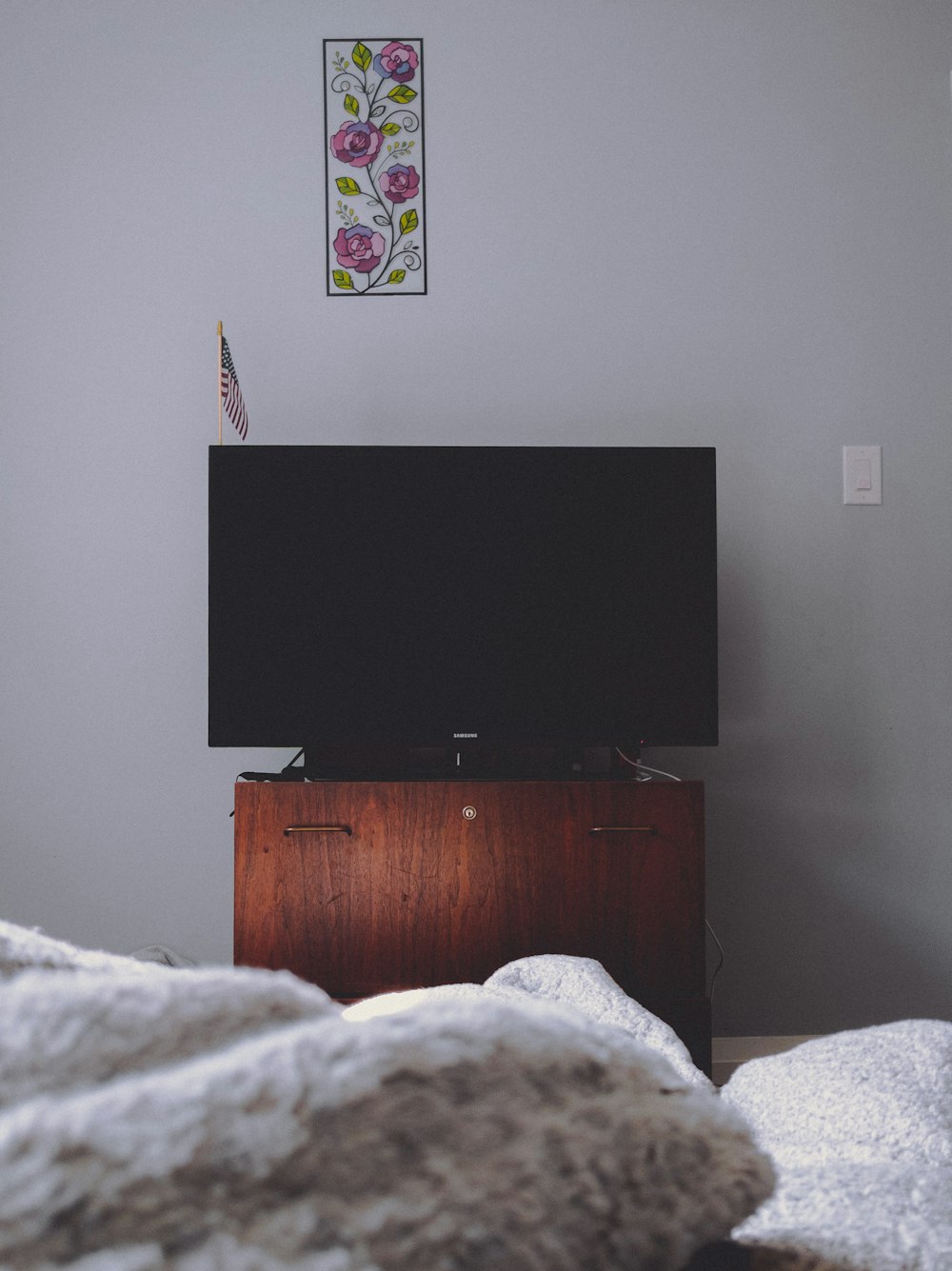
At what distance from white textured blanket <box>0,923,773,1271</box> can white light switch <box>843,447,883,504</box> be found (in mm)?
2265

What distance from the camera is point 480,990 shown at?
0.88 metres

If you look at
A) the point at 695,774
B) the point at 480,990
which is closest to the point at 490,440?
the point at 695,774

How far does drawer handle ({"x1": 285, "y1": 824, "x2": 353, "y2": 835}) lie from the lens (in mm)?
1789

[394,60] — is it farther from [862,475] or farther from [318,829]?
[318,829]

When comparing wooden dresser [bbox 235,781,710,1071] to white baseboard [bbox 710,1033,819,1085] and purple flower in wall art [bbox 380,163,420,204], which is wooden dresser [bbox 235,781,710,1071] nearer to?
white baseboard [bbox 710,1033,819,1085]

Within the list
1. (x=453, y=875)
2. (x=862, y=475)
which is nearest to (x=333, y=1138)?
(x=453, y=875)

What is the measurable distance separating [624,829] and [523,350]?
1.20 m

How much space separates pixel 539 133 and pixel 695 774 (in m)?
1.61

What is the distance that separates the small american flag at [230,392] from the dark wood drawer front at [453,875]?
0.89 metres

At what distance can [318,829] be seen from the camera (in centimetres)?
179

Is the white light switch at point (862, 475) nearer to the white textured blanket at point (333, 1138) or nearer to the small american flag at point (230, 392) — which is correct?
the small american flag at point (230, 392)

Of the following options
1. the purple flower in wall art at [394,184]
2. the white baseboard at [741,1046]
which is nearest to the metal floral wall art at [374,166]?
the purple flower in wall art at [394,184]

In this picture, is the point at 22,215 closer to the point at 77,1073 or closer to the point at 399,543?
the point at 399,543

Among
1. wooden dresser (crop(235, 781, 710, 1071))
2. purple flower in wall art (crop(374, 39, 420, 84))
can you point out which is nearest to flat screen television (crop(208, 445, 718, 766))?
wooden dresser (crop(235, 781, 710, 1071))
